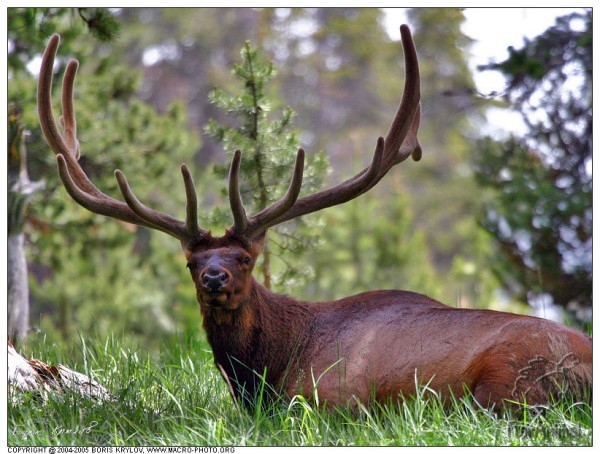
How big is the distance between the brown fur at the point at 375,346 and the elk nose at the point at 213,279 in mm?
64

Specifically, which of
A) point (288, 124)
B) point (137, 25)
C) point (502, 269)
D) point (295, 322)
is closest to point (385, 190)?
point (137, 25)

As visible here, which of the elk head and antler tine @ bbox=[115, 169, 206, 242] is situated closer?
the elk head

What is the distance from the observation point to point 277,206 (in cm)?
543

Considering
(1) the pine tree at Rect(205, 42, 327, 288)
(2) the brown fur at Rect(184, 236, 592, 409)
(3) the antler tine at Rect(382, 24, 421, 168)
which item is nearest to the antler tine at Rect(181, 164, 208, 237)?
(2) the brown fur at Rect(184, 236, 592, 409)

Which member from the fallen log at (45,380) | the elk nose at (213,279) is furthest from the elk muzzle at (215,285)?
the fallen log at (45,380)

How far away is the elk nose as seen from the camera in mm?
5020

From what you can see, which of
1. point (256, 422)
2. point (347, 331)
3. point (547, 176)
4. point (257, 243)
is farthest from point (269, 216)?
point (547, 176)

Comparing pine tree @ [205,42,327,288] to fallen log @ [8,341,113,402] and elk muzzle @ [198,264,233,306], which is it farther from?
elk muzzle @ [198,264,233,306]

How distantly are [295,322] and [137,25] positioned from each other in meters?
20.6

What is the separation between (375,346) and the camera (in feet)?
17.7

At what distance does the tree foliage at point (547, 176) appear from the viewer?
28.2 ft

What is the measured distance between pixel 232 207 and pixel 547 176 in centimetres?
533

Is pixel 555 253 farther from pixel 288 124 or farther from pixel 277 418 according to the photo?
pixel 277 418

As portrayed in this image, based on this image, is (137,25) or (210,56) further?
(210,56)
